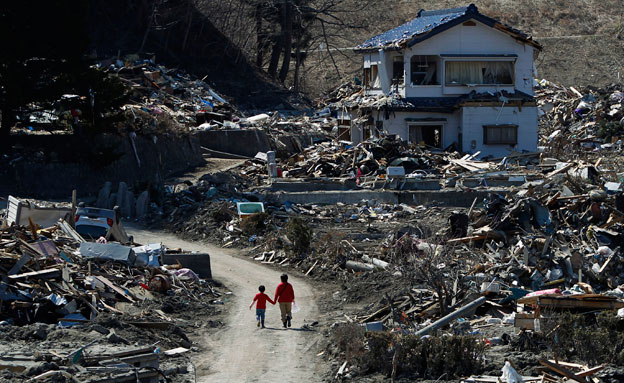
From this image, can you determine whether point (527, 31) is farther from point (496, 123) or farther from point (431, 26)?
point (496, 123)

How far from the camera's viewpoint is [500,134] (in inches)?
1535

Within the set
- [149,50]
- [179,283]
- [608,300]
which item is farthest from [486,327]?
[149,50]

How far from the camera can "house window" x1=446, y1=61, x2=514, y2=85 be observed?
39.8 metres

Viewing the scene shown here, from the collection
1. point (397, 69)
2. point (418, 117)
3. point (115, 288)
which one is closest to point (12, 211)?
point (115, 288)

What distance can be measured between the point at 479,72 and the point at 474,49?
1065 mm

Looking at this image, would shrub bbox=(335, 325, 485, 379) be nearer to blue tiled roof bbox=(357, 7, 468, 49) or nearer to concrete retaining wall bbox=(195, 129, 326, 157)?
concrete retaining wall bbox=(195, 129, 326, 157)

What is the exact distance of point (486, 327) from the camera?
48.2 feet

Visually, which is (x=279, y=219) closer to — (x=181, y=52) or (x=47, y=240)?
(x=47, y=240)

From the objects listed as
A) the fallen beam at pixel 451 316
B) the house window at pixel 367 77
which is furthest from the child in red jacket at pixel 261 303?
the house window at pixel 367 77

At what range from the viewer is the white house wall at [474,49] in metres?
39.4

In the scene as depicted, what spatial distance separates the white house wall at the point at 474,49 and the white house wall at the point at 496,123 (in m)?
A: 1.34

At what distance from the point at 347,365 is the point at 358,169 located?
2002 centimetres

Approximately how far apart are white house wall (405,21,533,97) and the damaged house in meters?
0.04

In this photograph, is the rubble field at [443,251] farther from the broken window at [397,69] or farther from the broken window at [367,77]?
the broken window at [367,77]
